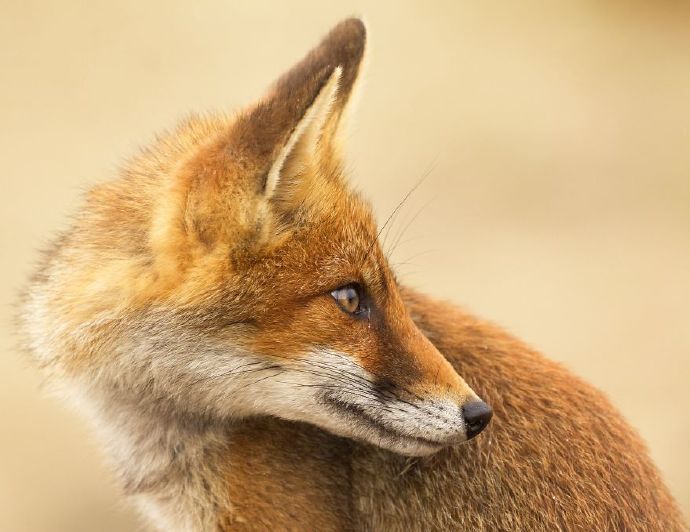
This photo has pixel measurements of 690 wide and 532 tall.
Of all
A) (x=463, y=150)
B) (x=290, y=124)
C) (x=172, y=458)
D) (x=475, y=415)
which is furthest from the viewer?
(x=463, y=150)

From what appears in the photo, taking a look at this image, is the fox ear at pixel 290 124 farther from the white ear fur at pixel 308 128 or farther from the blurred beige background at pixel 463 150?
the blurred beige background at pixel 463 150

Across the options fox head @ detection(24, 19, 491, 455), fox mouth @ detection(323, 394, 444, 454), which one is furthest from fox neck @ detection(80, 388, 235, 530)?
fox mouth @ detection(323, 394, 444, 454)

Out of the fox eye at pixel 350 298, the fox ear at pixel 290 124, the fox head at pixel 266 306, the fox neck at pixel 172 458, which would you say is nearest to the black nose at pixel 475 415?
the fox head at pixel 266 306

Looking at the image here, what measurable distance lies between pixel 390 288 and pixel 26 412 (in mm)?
4873

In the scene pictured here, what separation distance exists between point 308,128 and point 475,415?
128 centimetres

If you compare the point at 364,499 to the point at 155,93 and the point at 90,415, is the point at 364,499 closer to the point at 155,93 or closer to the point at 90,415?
the point at 90,415

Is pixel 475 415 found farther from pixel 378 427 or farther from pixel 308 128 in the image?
pixel 308 128

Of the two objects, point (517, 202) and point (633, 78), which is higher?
point (633, 78)

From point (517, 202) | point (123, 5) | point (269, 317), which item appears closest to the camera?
point (269, 317)

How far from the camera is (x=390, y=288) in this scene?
12.9ft

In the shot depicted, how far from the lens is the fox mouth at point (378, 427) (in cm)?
371

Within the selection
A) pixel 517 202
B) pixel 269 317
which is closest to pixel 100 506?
pixel 269 317

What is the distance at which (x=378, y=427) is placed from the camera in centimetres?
373

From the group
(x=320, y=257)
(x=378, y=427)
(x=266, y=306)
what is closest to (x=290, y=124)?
(x=320, y=257)
